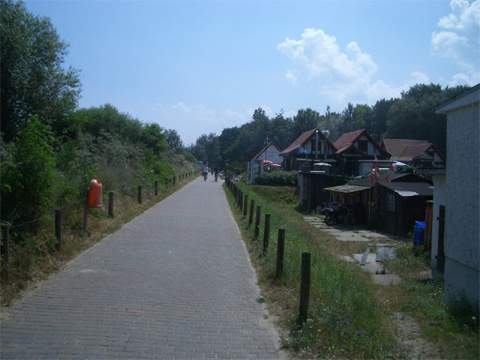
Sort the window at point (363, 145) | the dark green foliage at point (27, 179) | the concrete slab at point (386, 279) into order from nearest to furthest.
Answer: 1. the concrete slab at point (386, 279)
2. the dark green foliage at point (27, 179)
3. the window at point (363, 145)

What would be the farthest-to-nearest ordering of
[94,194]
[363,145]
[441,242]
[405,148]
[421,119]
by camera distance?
[421,119], [405,148], [363,145], [94,194], [441,242]

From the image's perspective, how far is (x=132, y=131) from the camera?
38.8 meters

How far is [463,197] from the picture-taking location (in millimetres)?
7168

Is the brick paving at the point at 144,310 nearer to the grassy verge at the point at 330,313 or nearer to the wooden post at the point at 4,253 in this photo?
the grassy verge at the point at 330,313

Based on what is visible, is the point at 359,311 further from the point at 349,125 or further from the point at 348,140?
the point at 349,125

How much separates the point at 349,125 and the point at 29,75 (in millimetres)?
85189

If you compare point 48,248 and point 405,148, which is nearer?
point 48,248

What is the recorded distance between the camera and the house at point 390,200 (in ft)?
55.3

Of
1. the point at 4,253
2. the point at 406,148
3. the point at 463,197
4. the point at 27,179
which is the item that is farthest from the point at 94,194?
the point at 406,148

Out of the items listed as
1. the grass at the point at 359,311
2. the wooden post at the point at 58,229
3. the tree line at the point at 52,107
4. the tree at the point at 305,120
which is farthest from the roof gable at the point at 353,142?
the tree at the point at 305,120

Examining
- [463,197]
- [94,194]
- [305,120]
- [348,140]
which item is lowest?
[94,194]

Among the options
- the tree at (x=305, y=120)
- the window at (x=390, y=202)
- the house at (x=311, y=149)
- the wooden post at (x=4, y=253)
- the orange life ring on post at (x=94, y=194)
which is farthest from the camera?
the tree at (x=305, y=120)

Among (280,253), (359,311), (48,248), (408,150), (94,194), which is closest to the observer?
(359,311)

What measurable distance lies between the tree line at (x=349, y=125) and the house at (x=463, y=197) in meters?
53.9
